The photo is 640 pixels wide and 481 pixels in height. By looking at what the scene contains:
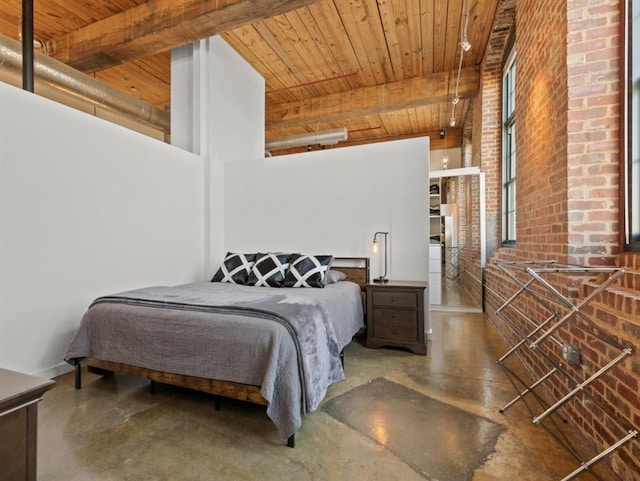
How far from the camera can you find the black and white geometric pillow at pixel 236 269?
11.7 feet

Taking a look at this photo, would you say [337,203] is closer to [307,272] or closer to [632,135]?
[307,272]

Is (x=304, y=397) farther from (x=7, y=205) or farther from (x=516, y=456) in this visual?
(x=7, y=205)

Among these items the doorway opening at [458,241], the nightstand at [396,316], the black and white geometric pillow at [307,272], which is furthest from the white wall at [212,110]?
the doorway opening at [458,241]

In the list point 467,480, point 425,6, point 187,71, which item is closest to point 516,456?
point 467,480

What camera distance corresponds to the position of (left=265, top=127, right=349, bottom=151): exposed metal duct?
19.7ft

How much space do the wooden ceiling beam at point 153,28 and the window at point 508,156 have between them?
114 inches

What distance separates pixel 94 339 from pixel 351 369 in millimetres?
1993

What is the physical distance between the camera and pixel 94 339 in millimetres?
2346

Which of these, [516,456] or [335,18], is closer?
[516,456]

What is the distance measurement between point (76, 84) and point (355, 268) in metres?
3.80

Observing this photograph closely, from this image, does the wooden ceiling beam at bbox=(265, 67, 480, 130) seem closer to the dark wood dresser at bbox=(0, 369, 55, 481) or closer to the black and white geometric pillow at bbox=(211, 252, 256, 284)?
the black and white geometric pillow at bbox=(211, 252, 256, 284)

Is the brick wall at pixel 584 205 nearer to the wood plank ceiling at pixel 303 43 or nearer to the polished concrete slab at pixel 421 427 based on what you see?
the polished concrete slab at pixel 421 427

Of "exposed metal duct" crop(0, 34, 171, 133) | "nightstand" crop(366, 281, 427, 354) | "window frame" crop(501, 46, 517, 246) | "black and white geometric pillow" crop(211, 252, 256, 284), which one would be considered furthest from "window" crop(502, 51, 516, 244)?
"exposed metal duct" crop(0, 34, 171, 133)

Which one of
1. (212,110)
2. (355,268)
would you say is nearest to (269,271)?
(355,268)
